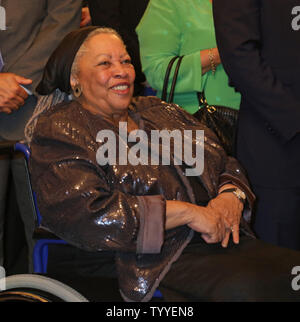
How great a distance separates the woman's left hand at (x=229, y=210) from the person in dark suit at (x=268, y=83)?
0.31 m

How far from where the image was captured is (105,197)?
1.80 meters

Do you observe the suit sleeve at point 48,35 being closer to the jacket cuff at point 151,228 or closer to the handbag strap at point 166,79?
the handbag strap at point 166,79

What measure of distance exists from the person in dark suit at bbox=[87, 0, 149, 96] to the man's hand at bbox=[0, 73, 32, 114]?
2.77ft

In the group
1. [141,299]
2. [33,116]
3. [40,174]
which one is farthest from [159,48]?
[141,299]

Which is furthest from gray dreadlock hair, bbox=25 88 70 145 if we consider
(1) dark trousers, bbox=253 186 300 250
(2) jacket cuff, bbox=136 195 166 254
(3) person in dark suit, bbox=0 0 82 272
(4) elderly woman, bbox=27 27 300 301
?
(1) dark trousers, bbox=253 186 300 250

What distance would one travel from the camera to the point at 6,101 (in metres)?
2.32

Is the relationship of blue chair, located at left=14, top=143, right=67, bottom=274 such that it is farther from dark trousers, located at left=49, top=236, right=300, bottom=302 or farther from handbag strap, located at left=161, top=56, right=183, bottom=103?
handbag strap, located at left=161, top=56, right=183, bottom=103

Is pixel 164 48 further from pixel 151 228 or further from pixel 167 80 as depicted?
pixel 151 228

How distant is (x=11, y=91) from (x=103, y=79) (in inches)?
17.7

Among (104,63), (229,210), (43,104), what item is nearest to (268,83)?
(229,210)

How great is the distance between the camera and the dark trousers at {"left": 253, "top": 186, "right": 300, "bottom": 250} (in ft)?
7.61

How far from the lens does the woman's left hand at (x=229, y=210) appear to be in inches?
77.4

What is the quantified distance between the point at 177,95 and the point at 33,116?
70 cm
